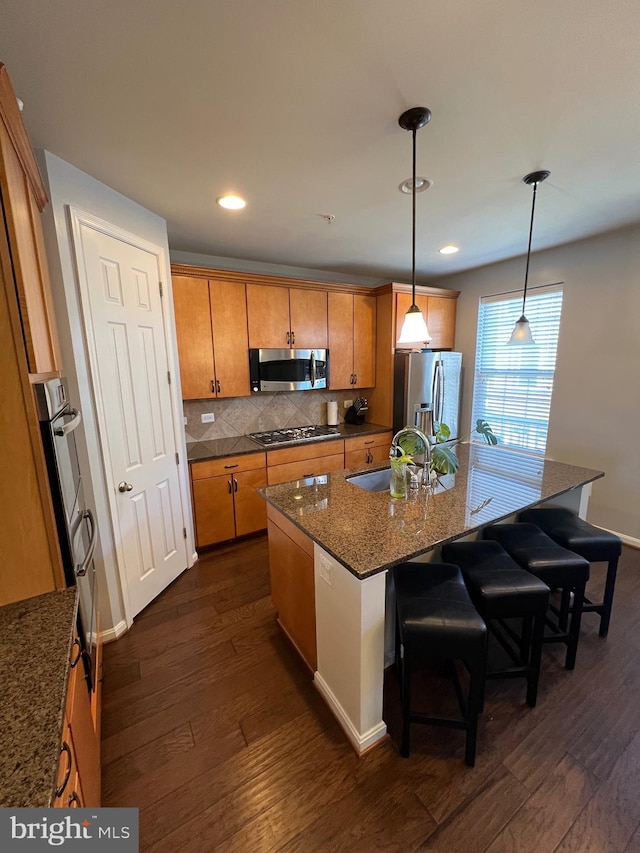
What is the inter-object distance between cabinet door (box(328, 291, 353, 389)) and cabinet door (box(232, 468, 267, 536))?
4.29 ft

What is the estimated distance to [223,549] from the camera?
2963 millimetres

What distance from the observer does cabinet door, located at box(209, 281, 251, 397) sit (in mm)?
2898

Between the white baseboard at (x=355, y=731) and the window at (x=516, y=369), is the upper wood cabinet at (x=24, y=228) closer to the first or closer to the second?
the white baseboard at (x=355, y=731)

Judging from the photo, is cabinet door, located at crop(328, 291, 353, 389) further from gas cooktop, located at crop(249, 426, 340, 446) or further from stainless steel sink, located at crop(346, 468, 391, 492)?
stainless steel sink, located at crop(346, 468, 391, 492)

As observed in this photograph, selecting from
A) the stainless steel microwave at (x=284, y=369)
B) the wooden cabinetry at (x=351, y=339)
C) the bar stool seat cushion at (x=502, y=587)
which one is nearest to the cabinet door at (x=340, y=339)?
the wooden cabinetry at (x=351, y=339)

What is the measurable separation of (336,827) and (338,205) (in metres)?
2.97

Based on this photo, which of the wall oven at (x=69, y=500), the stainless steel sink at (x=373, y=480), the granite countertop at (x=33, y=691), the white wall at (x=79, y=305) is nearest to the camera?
the granite countertop at (x=33, y=691)

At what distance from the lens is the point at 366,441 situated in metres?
3.63

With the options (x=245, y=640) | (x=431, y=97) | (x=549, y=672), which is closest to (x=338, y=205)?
(x=431, y=97)

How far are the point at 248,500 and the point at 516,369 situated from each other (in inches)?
121

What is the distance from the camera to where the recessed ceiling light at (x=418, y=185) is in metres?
1.85

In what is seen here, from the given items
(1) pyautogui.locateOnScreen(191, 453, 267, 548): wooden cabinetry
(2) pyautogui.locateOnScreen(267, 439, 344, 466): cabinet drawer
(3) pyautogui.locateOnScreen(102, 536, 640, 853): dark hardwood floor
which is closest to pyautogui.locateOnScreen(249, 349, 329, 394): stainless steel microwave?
(2) pyautogui.locateOnScreen(267, 439, 344, 466): cabinet drawer

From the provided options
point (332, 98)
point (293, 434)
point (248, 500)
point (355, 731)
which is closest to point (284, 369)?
point (293, 434)

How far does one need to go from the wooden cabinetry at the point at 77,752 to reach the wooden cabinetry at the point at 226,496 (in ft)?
5.26
